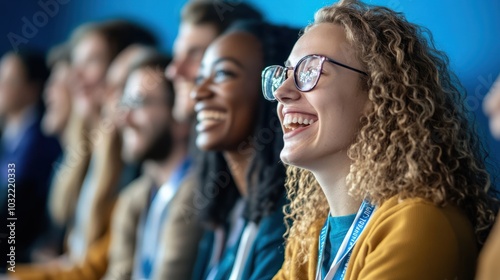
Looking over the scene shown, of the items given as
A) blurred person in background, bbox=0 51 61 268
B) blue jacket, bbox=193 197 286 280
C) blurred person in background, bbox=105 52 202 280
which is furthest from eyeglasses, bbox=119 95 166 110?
blue jacket, bbox=193 197 286 280

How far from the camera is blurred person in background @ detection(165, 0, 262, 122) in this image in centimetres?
272

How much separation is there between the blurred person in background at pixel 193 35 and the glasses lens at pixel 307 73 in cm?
90

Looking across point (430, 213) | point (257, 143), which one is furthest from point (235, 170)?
point (430, 213)

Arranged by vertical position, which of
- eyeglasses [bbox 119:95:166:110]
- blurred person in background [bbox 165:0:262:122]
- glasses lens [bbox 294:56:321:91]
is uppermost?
blurred person in background [bbox 165:0:262:122]

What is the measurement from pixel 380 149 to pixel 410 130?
8cm

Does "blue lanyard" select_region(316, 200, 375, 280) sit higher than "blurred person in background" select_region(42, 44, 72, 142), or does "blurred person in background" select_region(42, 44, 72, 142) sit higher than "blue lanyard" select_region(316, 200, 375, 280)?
"blurred person in background" select_region(42, 44, 72, 142)

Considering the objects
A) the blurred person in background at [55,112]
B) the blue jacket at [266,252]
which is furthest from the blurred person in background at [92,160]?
the blue jacket at [266,252]

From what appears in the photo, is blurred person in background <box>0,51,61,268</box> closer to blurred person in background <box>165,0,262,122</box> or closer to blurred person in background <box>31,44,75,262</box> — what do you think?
blurred person in background <box>31,44,75,262</box>

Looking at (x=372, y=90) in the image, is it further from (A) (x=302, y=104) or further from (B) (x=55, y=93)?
(B) (x=55, y=93)

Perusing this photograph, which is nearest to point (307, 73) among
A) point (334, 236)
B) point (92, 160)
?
point (334, 236)

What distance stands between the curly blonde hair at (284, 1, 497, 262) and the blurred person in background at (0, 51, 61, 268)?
7.35ft

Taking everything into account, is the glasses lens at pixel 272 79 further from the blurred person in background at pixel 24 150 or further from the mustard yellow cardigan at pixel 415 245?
the blurred person in background at pixel 24 150

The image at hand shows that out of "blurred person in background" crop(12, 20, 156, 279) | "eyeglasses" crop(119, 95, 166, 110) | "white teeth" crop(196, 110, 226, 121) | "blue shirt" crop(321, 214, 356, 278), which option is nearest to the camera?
"blue shirt" crop(321, 214, 356, 278)

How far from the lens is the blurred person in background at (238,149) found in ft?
7.56
